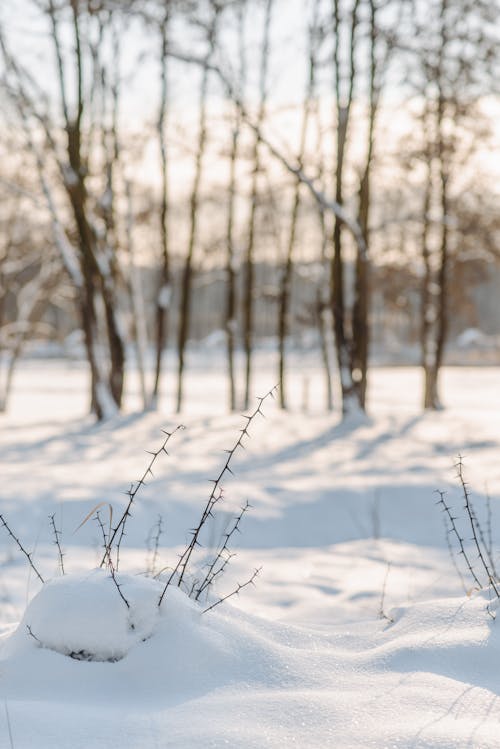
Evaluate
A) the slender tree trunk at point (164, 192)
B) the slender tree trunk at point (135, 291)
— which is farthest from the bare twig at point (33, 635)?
the slender tree trunk at point (135, 291)

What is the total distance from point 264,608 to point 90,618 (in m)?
1.76

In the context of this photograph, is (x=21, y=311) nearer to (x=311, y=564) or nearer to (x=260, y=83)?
(x=260, y=83)

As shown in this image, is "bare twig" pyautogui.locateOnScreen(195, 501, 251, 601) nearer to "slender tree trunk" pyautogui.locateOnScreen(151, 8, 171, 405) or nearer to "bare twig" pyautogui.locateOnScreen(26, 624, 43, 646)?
"bare twig" pyautogui.locateOnScreen(26, 624, 43, 646)

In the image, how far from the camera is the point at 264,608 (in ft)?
13.3

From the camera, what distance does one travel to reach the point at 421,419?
11.7 meters

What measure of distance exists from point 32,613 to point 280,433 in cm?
801

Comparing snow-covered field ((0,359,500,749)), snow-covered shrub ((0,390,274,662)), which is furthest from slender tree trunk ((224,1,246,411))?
snow-covered shrub ((0,390,274,662))

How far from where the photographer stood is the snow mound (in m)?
2.46

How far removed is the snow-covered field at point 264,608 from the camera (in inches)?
82.7

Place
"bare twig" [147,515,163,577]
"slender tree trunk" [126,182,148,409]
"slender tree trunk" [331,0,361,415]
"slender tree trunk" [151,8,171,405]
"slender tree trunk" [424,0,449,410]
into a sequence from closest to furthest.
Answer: "bare twig" [147,515,163,577] < "slender tree trunk" [331,0,361,415] < "slender tree trunk" [151,8,171,405] < "slender tree trunk" [424,0,449,410] < "slender tree trunk" [126,182,148,409]

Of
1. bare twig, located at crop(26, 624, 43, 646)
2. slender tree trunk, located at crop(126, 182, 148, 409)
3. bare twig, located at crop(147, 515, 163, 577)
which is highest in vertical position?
slender tree trunk, located at crop(126, 182, 148, 409)

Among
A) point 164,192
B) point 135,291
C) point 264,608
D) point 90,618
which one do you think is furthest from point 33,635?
point 135,291

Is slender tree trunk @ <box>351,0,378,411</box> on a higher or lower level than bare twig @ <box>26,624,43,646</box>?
higher

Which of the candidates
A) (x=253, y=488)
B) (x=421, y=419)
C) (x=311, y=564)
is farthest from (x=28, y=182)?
(x=311, y=564)
